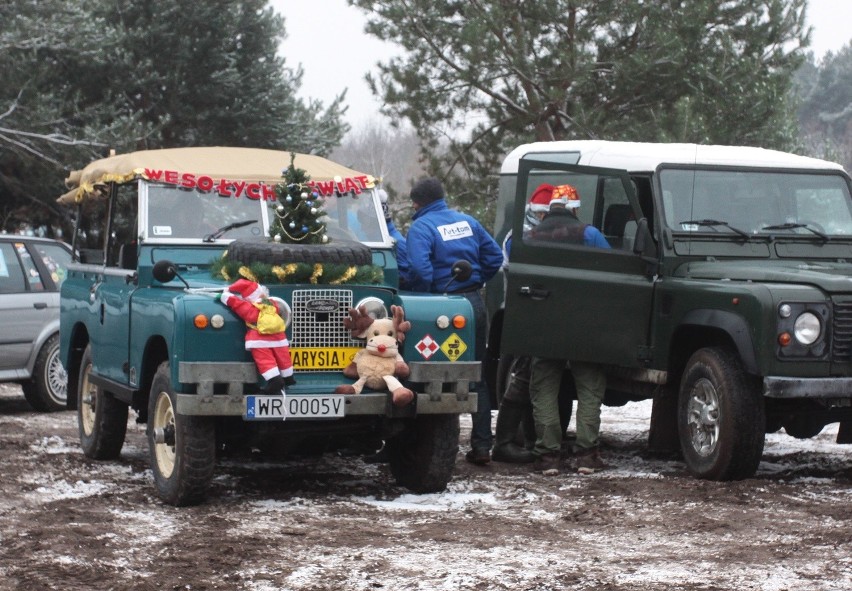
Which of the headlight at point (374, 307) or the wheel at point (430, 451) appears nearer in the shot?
the headlight at point (374, 307)

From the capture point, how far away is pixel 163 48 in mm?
26547

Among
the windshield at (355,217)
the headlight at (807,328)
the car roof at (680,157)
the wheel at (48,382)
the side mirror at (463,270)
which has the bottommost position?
the wheel at (48,382)

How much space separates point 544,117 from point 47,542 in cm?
1701

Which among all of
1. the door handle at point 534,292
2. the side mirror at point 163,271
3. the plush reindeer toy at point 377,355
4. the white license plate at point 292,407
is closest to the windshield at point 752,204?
the door handle at point 534,292

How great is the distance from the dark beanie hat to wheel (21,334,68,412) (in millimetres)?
5084

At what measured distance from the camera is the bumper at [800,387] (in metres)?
8.37

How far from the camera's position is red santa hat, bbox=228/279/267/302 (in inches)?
301

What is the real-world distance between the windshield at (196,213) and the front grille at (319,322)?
47.8 inches

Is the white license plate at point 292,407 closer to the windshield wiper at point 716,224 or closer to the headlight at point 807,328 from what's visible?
the headlight at point 807,328

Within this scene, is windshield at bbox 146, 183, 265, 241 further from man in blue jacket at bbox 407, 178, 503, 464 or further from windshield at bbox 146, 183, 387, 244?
man in blue jacket at bbox 407, 178, 503, 464

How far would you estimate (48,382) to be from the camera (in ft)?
44.1

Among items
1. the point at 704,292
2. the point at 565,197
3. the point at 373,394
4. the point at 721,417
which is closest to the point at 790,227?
the point at 704,292

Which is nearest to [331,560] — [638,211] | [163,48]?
[638,211]

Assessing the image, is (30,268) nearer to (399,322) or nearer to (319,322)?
(319,322)
